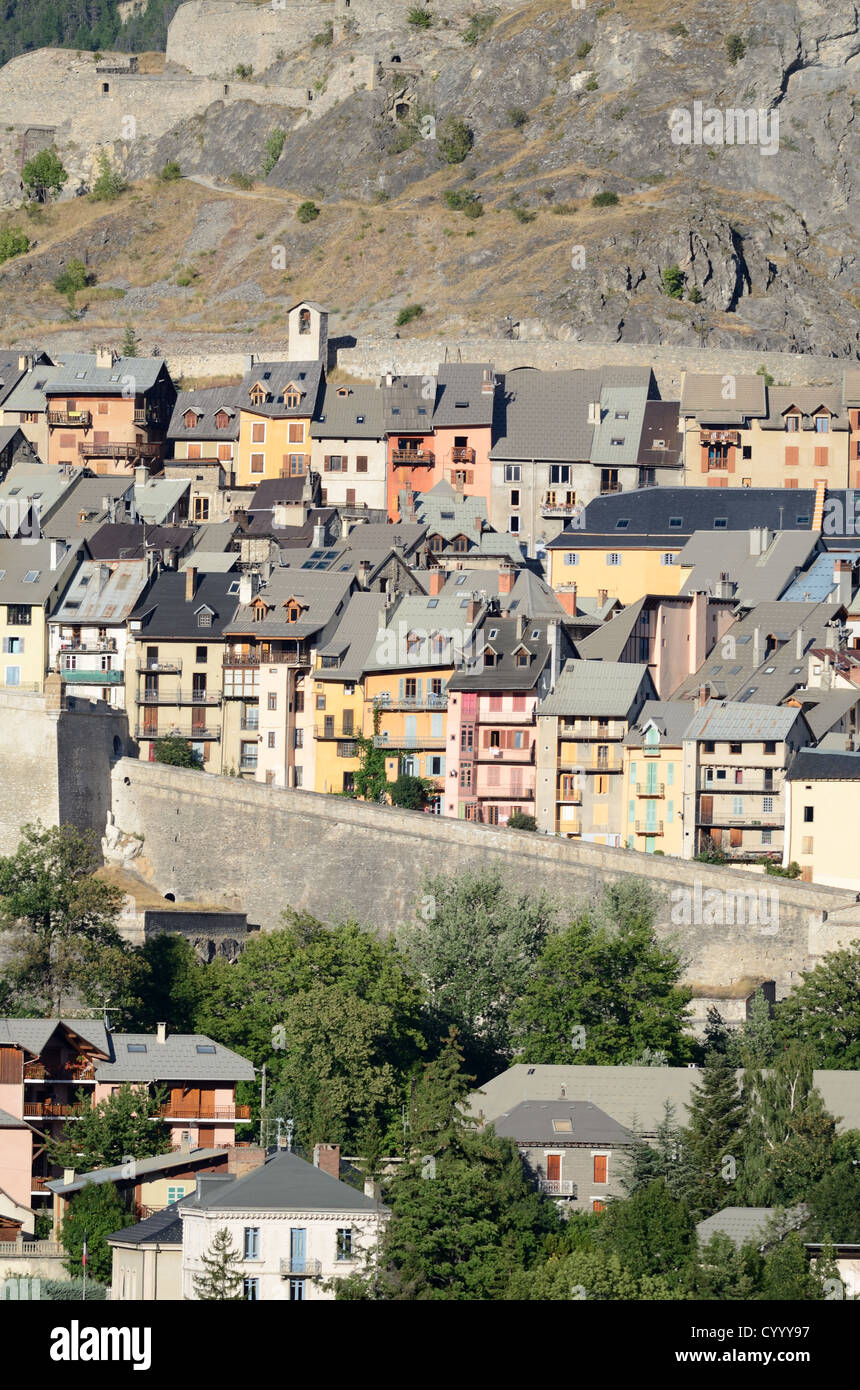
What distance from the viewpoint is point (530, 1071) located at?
5650 centimetres

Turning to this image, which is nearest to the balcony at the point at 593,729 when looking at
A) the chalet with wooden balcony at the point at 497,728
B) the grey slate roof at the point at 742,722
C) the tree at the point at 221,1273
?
the chalet with wooden balcony at the point at 497,728

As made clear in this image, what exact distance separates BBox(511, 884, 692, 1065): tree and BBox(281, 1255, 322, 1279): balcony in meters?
13.3

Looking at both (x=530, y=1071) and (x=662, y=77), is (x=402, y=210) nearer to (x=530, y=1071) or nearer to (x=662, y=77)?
(x=662, y=77)

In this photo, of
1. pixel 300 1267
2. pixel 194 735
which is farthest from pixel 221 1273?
pixel 194 735

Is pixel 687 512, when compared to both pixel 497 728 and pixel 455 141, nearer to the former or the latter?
pixel 497 728

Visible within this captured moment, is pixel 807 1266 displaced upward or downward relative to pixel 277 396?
downward

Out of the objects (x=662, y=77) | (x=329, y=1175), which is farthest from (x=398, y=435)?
(x=329, y=1175)

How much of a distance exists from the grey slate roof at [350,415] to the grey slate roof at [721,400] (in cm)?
1044

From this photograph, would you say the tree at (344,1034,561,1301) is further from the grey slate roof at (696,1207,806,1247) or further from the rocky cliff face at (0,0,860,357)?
the rocky cliff face at (0,0,860,357)

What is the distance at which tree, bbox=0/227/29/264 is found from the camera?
120 m

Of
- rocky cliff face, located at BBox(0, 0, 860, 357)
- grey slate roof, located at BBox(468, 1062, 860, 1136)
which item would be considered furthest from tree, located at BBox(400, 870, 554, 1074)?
rocky cliff face, located at BBox(0, 0, 860, 357)

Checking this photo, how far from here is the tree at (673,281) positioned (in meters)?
101

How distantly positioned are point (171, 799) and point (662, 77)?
179ft
